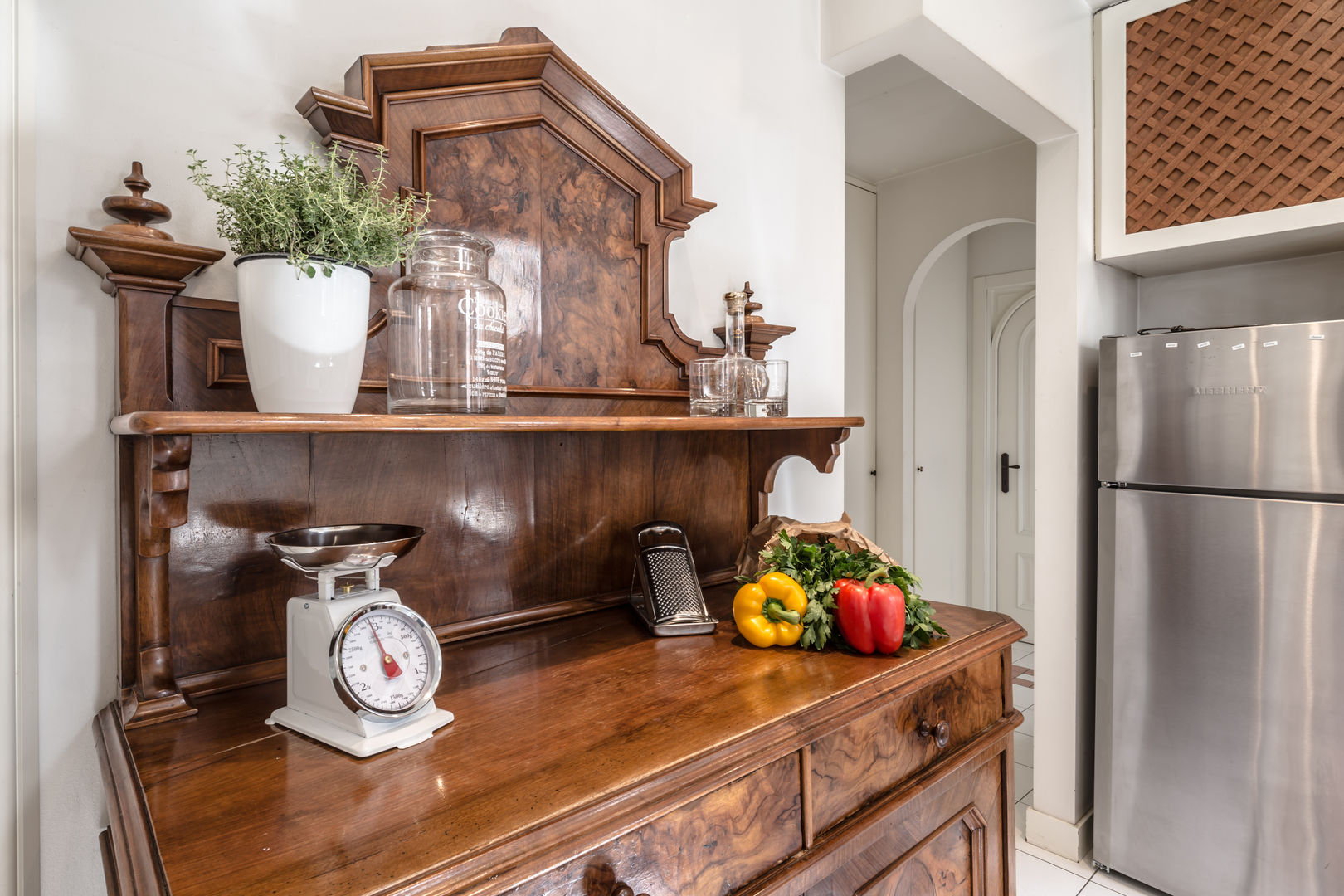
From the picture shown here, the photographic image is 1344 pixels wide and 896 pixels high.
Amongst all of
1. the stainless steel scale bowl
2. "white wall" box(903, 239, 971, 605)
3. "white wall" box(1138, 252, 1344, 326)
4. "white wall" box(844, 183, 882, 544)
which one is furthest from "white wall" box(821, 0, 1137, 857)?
the stainless steel scale bowl

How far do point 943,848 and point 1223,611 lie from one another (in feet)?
4.01

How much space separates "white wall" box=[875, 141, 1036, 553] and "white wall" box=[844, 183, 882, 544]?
0.12 feet

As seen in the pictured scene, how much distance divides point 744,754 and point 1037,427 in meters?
1.88

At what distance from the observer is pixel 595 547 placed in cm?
137

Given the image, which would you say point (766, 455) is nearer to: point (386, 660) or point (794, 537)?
point (794, 537)

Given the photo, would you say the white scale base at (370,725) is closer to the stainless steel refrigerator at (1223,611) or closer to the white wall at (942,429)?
the stainless steel refrigerator at (1223,611)

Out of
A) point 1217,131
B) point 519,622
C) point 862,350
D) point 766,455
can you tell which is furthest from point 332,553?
point 862,350

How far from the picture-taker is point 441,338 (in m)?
0.96

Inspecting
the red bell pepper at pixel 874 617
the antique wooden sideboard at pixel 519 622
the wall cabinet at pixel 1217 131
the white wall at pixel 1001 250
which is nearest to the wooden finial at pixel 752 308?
the antique wooden sideboard at pixel 519 622

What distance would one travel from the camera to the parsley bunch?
46.2 inches

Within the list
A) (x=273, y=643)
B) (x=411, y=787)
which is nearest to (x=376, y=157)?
(x=273, y=643)

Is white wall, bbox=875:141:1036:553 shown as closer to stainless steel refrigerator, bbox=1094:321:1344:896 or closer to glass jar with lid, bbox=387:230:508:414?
stainless steel refrigerator, bbox=1094:321:1344:896

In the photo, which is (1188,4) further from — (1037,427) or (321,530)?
(321,530)

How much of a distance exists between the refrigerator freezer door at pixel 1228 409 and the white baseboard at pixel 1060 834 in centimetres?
108
